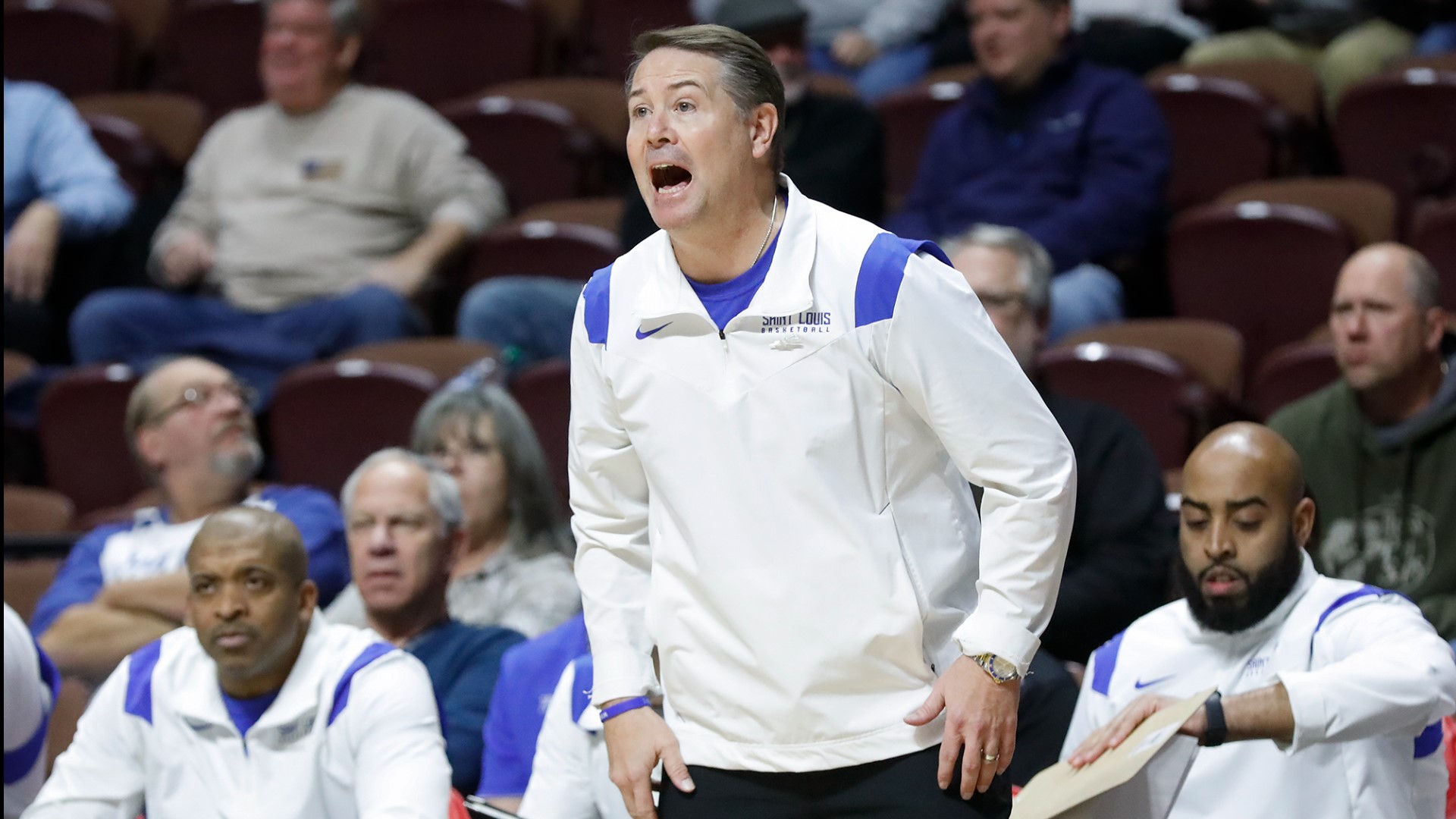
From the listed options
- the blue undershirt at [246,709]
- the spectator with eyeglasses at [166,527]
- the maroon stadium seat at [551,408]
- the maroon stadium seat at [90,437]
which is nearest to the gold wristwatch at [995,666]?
the blue undershirt at [246,709]

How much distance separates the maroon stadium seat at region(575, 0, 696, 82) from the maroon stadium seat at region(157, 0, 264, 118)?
1175 mm

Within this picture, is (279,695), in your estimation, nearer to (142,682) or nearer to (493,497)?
(142,682)

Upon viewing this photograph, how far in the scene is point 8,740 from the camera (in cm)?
305

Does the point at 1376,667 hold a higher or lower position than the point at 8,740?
higher

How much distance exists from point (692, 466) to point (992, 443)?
31 cm

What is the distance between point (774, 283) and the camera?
1874 mm

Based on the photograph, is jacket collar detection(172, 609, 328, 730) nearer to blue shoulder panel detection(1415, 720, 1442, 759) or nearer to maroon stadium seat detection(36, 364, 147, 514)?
blue shoulder panel detection(1415, 720, 1442, 759)

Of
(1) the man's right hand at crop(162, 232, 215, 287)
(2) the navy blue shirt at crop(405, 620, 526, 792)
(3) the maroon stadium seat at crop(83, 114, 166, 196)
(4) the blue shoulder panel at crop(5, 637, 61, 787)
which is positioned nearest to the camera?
(4) the blue shoulder panel at crop(5, 637, 61, 787)

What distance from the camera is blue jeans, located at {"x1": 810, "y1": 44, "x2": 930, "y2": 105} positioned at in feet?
20.2

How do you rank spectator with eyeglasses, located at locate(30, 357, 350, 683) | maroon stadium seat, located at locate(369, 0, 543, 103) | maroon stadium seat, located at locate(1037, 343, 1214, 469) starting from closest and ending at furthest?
1. spectator with eyeglasses, located at locate(30, 357, 350, 683)
2. maroon stadium seat, located at locate(1037, 343, 1214, 469)
3. maroon stadium seat, located at locate(369, 0, 543, 103)

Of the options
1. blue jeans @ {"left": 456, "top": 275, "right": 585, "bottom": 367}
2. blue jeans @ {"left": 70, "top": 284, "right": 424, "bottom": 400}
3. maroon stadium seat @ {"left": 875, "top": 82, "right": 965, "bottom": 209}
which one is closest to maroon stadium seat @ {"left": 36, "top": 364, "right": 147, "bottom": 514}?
blue jeans @ {"left": 70, "top": 284, "right": 424, "bottom": 400}

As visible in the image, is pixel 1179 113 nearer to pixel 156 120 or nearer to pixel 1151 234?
pixel 1151 234

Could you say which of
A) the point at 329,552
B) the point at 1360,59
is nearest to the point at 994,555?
the point at 329,552

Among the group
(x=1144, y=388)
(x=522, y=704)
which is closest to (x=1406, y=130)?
(x=1144, y=388)
